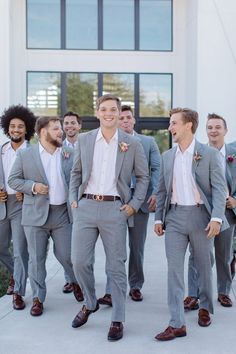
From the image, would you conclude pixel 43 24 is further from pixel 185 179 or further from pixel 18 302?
pixel 185 179

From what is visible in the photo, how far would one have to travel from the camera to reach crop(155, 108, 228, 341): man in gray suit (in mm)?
4547

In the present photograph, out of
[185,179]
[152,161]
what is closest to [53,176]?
[152,161]

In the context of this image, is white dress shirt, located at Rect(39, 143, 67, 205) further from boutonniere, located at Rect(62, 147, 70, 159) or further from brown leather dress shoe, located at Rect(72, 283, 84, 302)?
brown leather dress shoe, located at Rect(72, 283, 84, 302)

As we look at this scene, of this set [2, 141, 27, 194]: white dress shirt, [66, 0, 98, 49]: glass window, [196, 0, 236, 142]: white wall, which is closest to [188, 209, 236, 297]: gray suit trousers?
[2, 141, 27, 194]: white dress shirt

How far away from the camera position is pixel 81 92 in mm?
16656

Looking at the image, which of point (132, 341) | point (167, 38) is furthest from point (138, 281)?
point (167, 38)

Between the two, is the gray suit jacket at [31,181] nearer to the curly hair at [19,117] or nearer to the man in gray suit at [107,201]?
the man in gray suit at [107,201]

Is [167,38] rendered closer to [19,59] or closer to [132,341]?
[19,59]

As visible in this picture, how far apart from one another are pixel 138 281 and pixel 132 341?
4.65 ft

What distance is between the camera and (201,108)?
1504 centimetres

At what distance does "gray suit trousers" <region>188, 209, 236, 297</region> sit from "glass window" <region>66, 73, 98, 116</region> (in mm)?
11462

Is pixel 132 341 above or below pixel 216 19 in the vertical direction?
below

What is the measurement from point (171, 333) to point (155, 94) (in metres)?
13.1

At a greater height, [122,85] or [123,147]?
[122,85]
